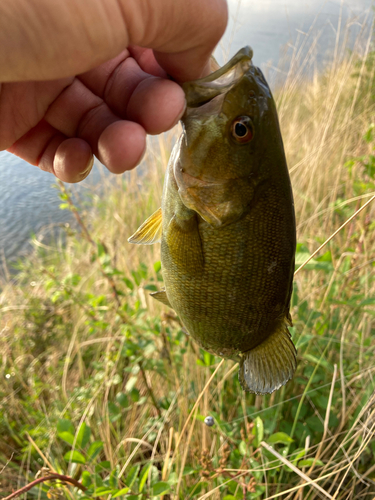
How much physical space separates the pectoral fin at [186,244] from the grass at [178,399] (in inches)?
15.9

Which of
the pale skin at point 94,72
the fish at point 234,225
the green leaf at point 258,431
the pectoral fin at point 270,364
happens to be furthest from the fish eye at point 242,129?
the green leaf at point 258,431

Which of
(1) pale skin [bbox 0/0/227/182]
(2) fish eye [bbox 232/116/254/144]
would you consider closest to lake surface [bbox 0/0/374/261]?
(1) pale skin [bbox 0/0/227/182]

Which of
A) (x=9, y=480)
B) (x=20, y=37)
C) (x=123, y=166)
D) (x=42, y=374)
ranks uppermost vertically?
(x=20, y=37)

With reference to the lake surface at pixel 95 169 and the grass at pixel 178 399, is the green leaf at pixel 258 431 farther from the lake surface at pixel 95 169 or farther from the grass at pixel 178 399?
the lake surface at pixel 95 169

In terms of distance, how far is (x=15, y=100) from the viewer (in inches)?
44.8

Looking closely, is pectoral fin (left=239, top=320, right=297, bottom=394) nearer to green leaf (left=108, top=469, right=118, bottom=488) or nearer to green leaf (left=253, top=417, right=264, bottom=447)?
green leaf (left=253, top=417, right=264, bottom=447)

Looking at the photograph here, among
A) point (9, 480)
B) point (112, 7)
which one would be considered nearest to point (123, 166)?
point (112, 7)

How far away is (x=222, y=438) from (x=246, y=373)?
0.83 m

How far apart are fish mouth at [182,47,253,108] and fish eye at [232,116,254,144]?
0.08 metres

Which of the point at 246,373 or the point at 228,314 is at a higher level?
the point at 228,314

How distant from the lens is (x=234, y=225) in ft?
3.08

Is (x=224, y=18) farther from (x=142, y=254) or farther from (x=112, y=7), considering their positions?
(x=142, y=254)

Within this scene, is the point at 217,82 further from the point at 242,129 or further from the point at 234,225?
the point at 234,225

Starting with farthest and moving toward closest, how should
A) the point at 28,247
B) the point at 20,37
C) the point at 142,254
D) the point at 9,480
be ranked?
the point at 28,247
the point at 142,254
the point at 9,480
the point at 20,37
